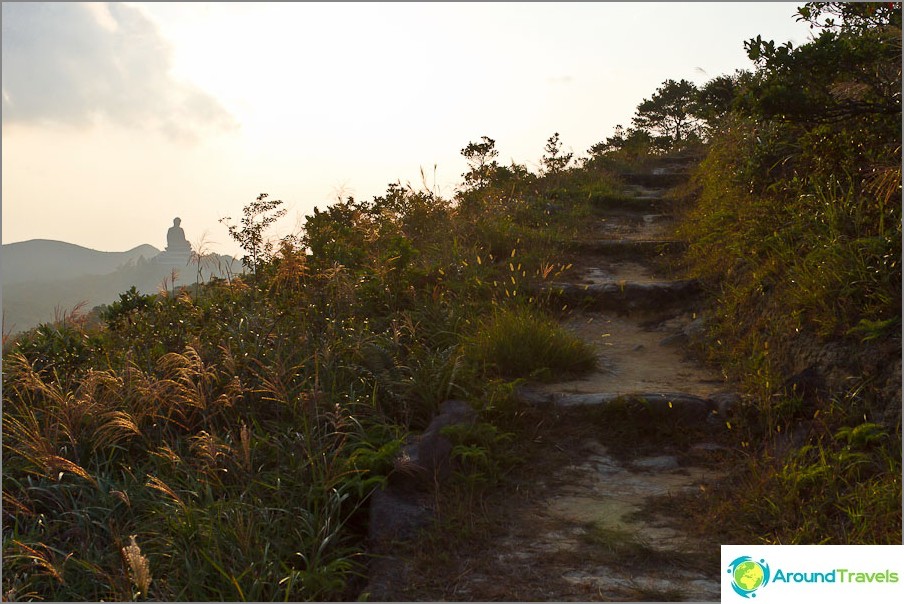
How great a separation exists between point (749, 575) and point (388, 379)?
252 centimetres

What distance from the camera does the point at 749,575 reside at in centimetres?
276

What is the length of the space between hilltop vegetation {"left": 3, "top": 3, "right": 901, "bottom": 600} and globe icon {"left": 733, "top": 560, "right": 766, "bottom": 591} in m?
0.56

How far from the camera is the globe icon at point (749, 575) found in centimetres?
272

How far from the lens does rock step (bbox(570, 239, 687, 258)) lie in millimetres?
8484

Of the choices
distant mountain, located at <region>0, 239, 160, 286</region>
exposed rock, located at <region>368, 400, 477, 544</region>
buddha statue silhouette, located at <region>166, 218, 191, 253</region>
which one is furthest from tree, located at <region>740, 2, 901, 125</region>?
distant mountain, located at <region>0, 239, 160, 286</region>

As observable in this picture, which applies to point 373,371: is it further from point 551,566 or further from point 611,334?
point 611,334

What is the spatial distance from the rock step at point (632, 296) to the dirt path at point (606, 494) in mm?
266

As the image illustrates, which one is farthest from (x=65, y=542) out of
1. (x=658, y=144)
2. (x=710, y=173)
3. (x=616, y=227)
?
(x=658, y=144)

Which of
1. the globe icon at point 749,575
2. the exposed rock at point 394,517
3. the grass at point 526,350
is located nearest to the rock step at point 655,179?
the grass at point 526,350

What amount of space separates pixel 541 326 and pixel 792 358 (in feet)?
5.90

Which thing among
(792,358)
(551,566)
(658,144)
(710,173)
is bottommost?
(551,566)

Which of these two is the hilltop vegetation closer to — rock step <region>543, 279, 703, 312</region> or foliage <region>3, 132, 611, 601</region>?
foliage <region>3, 132, 611, 601</region>

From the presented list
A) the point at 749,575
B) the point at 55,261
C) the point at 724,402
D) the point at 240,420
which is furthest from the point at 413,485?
the point at 55,261

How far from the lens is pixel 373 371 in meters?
4.82
